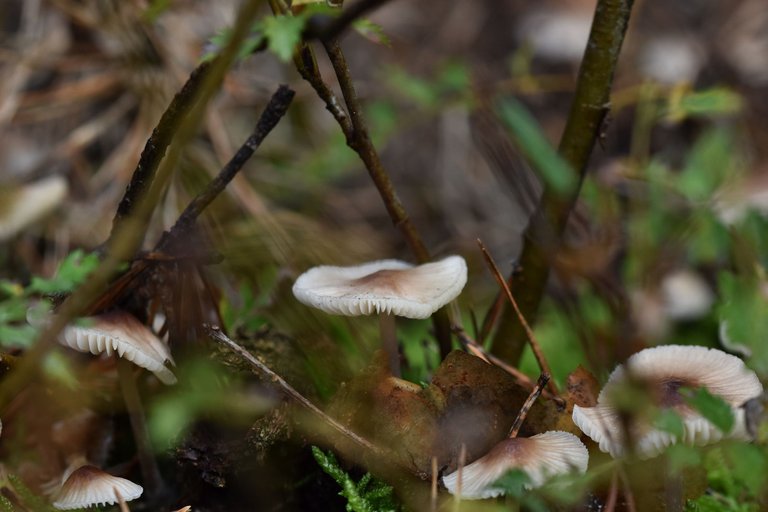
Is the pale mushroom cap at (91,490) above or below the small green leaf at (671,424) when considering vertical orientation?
below

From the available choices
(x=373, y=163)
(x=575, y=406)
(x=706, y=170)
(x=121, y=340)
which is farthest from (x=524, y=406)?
(x=706, y=170)

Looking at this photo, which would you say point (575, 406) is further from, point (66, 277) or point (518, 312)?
point (66, 277)

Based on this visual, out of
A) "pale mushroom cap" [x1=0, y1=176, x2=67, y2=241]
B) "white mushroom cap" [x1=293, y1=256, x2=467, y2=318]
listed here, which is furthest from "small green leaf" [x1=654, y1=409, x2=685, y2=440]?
"pale mushroom cap" [x1=0, y1=176, x2=67, y2=241]

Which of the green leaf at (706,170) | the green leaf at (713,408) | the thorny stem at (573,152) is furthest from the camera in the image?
the green leaf at (706,170)

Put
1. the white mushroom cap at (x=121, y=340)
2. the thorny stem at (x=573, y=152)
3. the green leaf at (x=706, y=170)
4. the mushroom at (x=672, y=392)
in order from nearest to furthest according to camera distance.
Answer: the mushroom at (x=672, y=392), the white mushroom cap at (x=121, y=340), the thorny stem at (x=573, y=152), the green leaf at (x=706, y=170)

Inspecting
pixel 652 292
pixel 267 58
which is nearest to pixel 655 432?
pixel 652 292

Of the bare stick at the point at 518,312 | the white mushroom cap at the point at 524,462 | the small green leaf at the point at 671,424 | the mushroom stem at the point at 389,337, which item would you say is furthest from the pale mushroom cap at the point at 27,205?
the small green leaf at the point at 671,424

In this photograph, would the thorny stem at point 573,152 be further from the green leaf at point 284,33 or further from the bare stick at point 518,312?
the green leaf at point 284,33
